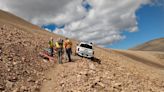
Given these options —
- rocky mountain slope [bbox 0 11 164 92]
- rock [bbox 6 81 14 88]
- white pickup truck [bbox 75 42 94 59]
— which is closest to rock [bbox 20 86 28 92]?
rocky mountain slope [bbox 0 11 164 92]

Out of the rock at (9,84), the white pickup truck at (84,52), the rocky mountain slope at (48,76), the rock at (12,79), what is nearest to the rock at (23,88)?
the rocky mountain slope at (48,76)

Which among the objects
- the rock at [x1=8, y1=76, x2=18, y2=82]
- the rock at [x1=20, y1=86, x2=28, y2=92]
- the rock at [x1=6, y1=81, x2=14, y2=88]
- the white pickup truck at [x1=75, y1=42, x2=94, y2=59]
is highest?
the white pickup truck at [x1=75, y1=42, x2=94, y2=59]

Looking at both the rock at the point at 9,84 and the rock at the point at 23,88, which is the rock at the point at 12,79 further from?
the rock at the point at 23,88

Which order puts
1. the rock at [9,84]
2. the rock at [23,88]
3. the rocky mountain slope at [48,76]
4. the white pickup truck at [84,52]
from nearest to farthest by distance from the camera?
1. the rock at [23,88]
2. the rock at [9,84]
3. the rocky mountain slope at [48,76]
4. the white pickup truck at [84,52]

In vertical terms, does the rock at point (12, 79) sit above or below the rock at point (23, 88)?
above

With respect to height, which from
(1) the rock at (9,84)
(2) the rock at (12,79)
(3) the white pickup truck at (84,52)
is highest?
(3) the white pickup truck at (84,52)

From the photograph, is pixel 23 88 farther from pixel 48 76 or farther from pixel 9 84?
pixel 48 76

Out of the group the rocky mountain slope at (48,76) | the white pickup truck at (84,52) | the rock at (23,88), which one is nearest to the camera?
the rock at (23,88)

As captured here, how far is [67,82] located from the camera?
61.8 ft

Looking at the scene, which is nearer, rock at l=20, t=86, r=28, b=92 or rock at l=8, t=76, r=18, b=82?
rock at l=20, t=86, r=28, b=92

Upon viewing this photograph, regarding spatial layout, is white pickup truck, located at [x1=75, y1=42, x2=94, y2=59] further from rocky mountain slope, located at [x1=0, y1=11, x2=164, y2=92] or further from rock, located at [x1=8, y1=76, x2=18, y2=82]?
rock, located at [x1=8, y1=76, x2=18, y2=82]

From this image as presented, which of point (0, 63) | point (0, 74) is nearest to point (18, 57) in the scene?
point (0, 63)

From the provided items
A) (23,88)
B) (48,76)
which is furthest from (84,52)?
(23,88)

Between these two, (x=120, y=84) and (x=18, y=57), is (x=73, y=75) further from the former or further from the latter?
(x=18, y=57)
